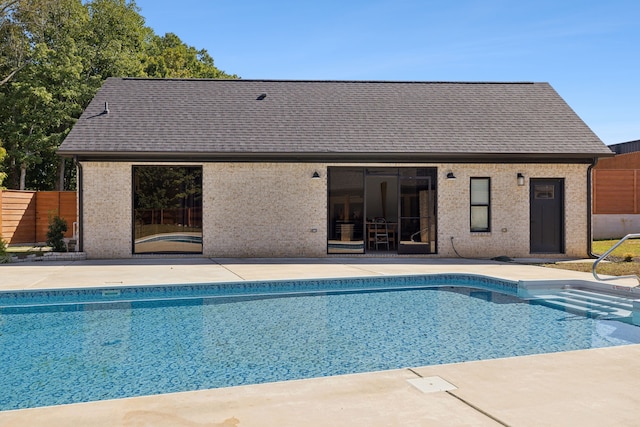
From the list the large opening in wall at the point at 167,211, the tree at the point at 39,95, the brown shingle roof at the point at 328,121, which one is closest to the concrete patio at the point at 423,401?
the brown shingle roof at the point at 328,121

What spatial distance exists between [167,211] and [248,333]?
Answer: 13832 millimetres

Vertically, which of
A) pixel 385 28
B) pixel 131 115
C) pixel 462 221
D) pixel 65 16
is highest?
pixel 65 16

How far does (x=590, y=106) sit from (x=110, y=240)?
55.7ft

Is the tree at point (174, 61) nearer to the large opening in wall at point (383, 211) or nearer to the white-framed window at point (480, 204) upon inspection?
the large opening in wall at point (383, 211)

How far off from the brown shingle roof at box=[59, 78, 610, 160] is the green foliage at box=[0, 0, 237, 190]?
12.1 m

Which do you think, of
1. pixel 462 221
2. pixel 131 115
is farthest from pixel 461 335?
pixel 131 115

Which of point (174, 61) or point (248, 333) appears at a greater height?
point (174, 61)

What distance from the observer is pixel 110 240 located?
48.2 feet

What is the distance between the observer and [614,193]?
21031 mm

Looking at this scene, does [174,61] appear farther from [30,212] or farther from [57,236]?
[57,236]

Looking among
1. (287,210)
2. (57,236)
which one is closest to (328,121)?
(287,210)

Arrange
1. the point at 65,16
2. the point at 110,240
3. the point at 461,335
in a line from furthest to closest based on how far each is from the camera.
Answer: the point at 65,16, the point at 110,240, the point at 461,335

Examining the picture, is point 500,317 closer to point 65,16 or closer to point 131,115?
point 131,115

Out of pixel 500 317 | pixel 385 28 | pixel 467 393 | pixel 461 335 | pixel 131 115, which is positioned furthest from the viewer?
pixel 385 28
